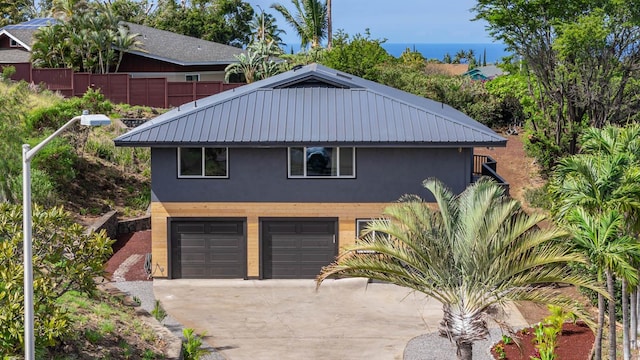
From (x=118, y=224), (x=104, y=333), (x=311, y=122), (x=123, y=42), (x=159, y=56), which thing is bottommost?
(x=104, y=333)

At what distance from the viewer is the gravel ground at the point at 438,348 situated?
19.1 metres

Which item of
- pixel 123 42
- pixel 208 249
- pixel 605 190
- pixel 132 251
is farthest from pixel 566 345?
pixel 123 42

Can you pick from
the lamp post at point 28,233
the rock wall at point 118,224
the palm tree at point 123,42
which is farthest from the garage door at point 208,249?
the palm tree at point 123,42

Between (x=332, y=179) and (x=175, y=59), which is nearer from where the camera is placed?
(x=332, y=179)

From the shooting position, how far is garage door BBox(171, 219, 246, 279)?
26.1 meters

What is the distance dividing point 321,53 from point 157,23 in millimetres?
31813

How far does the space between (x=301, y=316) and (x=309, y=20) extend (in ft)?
145

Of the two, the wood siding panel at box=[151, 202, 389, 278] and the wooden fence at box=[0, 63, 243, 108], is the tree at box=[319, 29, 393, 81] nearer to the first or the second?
the wooden fence at box=[0, 63, 243, 108]

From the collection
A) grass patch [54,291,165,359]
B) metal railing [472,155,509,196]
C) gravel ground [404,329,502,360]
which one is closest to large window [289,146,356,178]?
metal railing [472,155,509,196]

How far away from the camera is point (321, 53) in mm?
55312

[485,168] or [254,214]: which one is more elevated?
[485,168]

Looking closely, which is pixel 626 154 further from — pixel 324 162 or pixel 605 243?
pixel 324 162

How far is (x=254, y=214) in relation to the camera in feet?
85.5

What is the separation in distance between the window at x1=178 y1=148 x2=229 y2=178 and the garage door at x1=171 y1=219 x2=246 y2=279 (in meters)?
1.46
